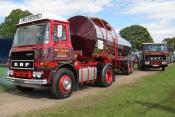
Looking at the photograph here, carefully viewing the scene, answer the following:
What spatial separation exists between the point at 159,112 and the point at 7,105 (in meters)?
4.88

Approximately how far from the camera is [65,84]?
1221cm

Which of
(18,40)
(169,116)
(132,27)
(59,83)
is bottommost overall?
(169,116)

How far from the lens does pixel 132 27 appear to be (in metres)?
108

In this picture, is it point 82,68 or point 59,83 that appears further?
point 82,68

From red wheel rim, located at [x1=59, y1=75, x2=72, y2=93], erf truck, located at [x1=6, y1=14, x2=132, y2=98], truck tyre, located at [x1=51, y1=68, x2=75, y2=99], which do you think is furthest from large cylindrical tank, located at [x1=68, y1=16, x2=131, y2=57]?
red wheel rim, located at [x1=59, y1=75, x2=72, y2=93]

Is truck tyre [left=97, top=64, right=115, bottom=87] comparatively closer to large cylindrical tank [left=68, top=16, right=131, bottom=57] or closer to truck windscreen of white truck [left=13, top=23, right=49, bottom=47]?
large cylindrical tank [left=68, top=16, right=131, bottom=57]

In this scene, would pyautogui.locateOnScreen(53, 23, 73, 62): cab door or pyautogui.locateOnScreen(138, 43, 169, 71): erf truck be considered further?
pyautogui.locateOnScreen(138, 43, 169, 71): erf truck

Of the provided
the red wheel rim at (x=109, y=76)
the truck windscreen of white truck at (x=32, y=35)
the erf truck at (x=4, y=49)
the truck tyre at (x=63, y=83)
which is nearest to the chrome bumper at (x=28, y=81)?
the truck tyre at (x=63, y=83)

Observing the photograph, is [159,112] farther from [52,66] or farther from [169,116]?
[52,66]

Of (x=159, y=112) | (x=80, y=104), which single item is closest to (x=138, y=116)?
(x=159, y=112)

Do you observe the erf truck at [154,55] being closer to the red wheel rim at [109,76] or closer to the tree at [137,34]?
the red wheel rim at [109,76]

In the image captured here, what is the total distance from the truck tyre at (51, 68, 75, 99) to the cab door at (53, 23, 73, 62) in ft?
1.69

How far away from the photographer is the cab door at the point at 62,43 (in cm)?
1196

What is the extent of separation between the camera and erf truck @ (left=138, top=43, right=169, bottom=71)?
26.6m
